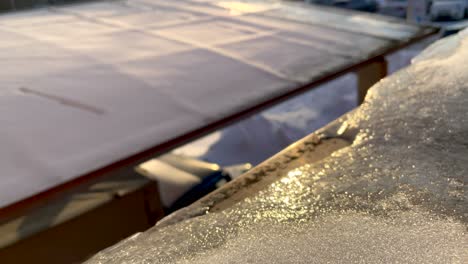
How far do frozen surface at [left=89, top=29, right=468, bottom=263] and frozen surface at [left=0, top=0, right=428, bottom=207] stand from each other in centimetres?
36

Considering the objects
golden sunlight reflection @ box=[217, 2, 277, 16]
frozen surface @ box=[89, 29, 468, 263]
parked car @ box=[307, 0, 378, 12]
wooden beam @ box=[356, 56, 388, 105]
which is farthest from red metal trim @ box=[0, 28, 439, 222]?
parked car @ box=[307, 0, 378, 12]

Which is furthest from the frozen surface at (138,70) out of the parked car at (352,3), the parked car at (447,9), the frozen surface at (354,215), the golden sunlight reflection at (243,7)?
the parked car at (447,9)

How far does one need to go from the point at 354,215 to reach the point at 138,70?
894 mm

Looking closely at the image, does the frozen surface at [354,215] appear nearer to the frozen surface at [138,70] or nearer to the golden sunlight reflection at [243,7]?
the frozen surface at [138,70]

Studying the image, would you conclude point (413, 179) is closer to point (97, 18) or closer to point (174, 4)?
point (97, 18)

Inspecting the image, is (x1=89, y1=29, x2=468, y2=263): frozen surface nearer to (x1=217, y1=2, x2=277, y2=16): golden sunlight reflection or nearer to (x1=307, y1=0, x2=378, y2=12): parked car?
(x1=217, y1=2, x2=277, y2=16): golden sunlight reflection

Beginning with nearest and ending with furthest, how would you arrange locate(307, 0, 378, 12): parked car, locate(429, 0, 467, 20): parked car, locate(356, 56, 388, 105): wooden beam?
locate(356, 56, 388, 105): wooden beam → locate(429, 0, 467, 20): parked car → locate(307, 0, 378, 12): parked car

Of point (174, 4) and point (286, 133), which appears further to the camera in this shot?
point (286, 133)

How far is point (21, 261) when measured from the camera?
117cm

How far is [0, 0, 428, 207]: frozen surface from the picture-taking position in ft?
3.15

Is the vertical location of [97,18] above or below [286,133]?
above

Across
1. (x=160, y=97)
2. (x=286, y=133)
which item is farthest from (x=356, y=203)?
(x=286, y=133)

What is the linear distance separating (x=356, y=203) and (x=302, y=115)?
6.74ft

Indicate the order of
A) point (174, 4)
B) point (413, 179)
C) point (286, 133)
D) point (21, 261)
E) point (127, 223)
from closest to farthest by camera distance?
point (413, 179), point (21, 261), point (127, 223), point (174, 4), point (286, 133)
